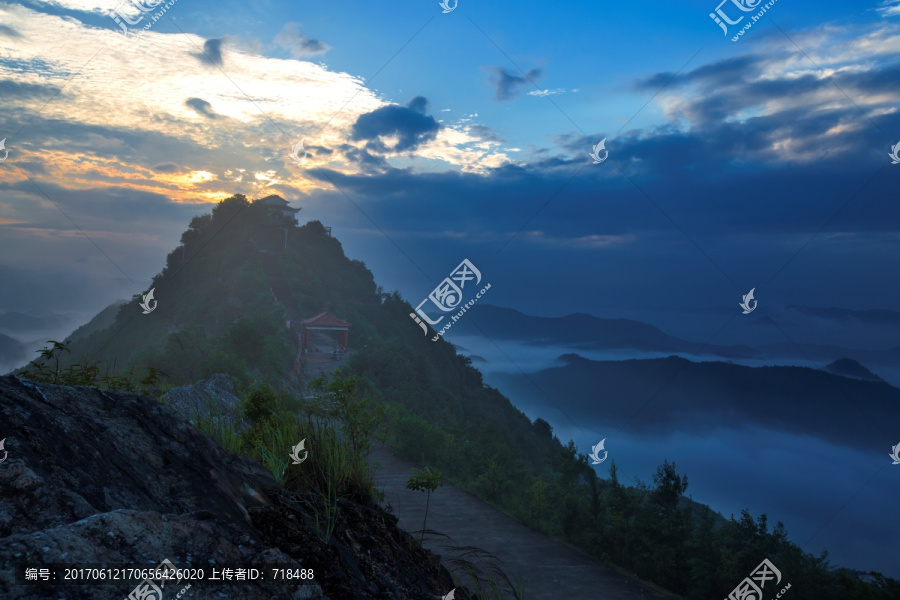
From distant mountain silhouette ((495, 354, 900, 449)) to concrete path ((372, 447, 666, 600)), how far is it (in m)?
17.2

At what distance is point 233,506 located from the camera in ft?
8.00

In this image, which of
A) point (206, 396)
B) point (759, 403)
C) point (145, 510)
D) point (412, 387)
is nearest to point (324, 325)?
point (412, 387)

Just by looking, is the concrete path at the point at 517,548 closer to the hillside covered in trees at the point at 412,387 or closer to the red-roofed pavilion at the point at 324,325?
the hillside covered in trees at the point at 412,387

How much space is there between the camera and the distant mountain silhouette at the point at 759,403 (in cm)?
2595

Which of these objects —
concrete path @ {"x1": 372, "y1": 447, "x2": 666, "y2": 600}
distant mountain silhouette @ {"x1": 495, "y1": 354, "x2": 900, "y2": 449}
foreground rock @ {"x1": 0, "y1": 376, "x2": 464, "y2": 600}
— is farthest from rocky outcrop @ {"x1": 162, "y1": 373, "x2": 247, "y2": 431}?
distant mountain silhouette @ {"x1": 495, "y1": 354, "x2": 900, "y2": 449}

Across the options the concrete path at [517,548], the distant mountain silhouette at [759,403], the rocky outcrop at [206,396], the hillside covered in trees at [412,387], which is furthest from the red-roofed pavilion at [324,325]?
the concrete path at [517,548]

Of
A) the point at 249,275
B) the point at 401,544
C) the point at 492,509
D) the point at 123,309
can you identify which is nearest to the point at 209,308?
the point at 249,275

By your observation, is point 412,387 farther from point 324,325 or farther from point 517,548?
point 517,548

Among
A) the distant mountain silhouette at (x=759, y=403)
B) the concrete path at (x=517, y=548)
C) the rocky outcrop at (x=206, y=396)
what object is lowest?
the concrete path at (x=517, y=548)

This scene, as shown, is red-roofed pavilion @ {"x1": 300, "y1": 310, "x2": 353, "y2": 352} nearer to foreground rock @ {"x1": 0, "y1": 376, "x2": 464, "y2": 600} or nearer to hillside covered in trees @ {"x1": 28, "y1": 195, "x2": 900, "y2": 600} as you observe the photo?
hillside covered in trees @ {"x1": 28, "y1": 195, "x2": 900, "y2": 600}

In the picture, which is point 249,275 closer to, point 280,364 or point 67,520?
point 280,364

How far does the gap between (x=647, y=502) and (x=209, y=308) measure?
110ft

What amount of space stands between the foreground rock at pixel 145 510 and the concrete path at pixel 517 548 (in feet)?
7.84

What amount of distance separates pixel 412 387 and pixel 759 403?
19984mm
